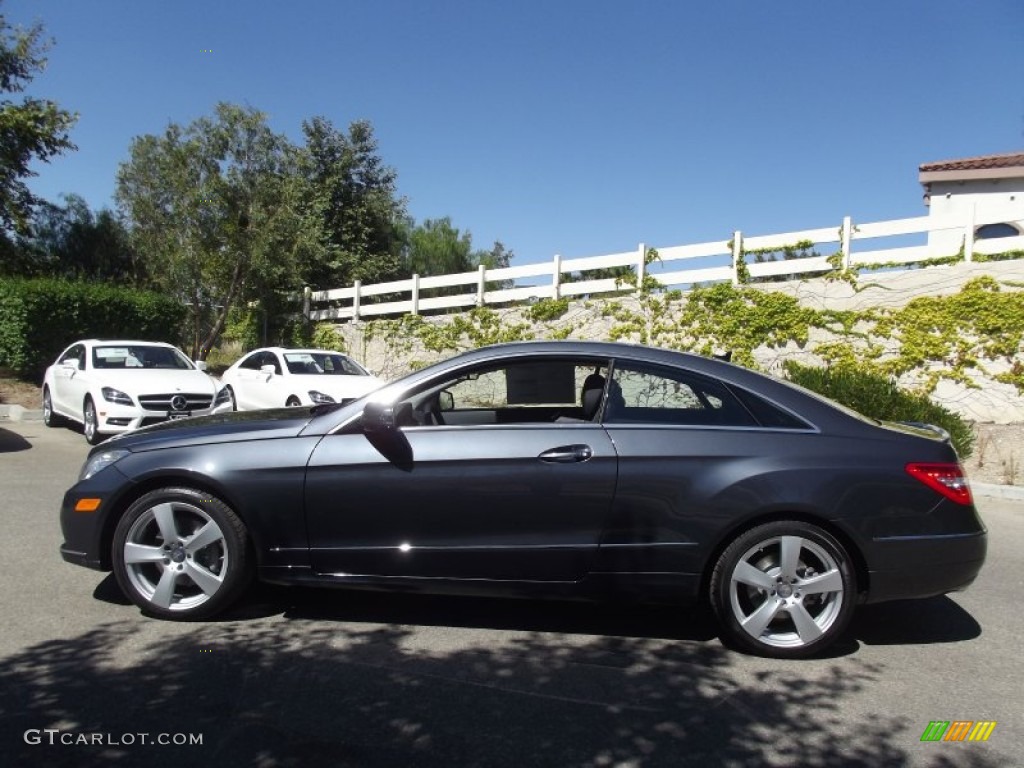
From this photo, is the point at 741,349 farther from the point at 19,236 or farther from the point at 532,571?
the point at 19,236

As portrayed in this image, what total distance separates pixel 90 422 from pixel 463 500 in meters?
8.83

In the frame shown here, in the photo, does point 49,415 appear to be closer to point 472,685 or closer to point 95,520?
point 95,520

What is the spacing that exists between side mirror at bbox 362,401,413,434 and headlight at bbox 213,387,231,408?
8.10 metres

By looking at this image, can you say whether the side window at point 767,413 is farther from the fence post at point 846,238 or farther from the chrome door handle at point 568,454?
the fence post at point 846,238

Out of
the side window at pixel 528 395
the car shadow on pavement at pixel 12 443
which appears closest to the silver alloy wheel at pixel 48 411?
the car shadow on pavement at pixel 12 443

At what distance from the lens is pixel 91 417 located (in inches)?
420

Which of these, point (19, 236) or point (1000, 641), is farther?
point (19, 236)

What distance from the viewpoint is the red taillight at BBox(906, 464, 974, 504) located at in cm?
379

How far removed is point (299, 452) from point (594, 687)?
1.86 metres

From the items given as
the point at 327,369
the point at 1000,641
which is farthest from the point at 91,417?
the point at 1000,641

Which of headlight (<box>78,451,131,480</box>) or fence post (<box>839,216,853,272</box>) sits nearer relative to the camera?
headlight (<box>78,451,131,480</box>)

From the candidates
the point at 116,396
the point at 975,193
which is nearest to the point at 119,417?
the point at 116,396

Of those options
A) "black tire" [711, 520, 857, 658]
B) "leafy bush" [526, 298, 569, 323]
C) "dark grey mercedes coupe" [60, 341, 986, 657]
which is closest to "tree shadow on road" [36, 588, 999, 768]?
"black tire" [711, 520, 857, 658]

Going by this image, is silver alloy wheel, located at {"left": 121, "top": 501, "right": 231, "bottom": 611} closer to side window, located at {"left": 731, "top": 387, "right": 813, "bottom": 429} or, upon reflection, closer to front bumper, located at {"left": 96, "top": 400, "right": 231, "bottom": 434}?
side window, located at {"left": 731, "top": 387, "right": 813, "bottom": 429}
